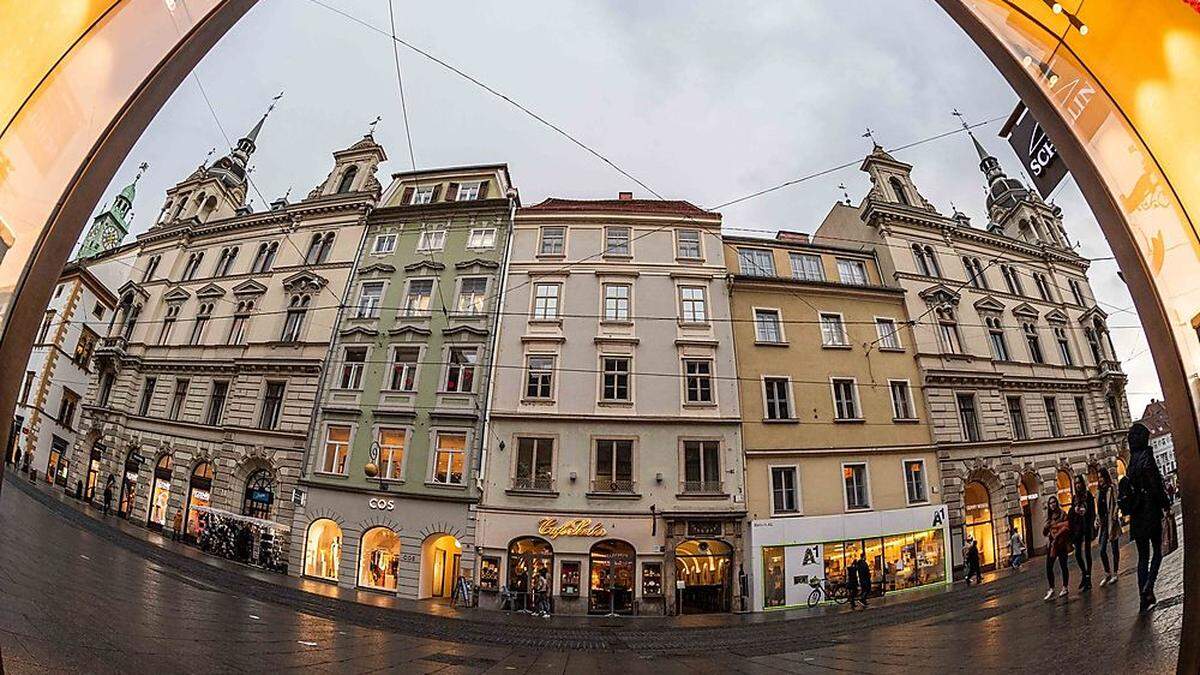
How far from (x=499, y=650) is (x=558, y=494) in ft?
5.00

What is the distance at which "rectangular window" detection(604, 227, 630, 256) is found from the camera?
4.66 m

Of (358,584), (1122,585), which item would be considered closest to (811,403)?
(1122,585)

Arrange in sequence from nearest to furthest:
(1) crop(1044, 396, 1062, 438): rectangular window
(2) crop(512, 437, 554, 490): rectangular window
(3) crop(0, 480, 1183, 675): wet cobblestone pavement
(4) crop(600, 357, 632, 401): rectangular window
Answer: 1. (3) crop(0, 480, 1183, 675): wet cobblestone pavement
2. (1) crop(1044, 396, 1062, 438): rectangular window
3. (2) crop(512, 437, 554, 490): rectangular window
4. (4) crop(600, 357, 632, 401): rectangular window

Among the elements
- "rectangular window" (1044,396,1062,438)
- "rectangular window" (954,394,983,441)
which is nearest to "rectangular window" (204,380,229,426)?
"rectangular window" (954,394,983,441)

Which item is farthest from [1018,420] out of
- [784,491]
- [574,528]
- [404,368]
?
[404,368]

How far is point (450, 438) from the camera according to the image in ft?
14.5

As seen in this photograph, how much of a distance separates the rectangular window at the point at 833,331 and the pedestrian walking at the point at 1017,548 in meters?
1.74

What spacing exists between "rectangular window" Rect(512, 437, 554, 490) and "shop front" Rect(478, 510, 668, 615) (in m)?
0.30

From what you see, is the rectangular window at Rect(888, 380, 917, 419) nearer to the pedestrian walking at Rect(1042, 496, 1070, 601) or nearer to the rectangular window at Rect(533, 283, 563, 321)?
the pedestrian walking at Rect(1042, 496, 1070, 601)

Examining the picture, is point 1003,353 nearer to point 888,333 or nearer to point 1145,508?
point 888,333

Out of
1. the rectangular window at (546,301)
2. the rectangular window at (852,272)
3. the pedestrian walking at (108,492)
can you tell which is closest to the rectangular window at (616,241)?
the rectangular window at (546,301)

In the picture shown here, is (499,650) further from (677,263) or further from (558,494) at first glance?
(677,263)

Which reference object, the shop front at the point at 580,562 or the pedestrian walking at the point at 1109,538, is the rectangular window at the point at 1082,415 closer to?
the pedestrian walking at the point at 1109,538

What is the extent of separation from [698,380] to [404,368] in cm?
300
